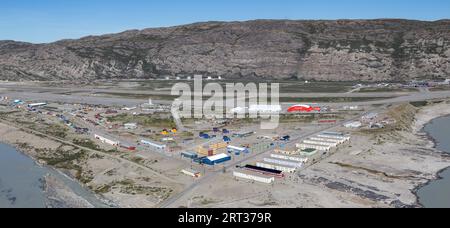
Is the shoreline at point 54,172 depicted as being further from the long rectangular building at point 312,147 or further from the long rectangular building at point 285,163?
the long rectangular building at point 312,147

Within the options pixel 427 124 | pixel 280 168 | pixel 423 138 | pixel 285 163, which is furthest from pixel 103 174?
pixel 427 124

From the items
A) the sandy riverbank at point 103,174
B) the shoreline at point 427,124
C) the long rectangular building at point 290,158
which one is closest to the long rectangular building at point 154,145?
the sandy riverbank at point 103,174

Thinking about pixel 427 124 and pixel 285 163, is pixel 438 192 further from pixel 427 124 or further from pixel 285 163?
pixel 427 124

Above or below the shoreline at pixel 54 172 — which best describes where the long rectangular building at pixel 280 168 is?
above

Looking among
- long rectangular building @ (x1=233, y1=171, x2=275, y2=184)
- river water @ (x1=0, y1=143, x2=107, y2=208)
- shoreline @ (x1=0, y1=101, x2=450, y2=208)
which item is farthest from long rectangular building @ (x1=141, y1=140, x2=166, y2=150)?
long rectangular building @ (x1=233, y1=171, x2=275, y2=184)

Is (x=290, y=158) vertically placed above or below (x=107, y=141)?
below

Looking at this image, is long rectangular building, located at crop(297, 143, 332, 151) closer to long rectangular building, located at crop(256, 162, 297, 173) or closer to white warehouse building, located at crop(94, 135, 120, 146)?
long rectangular building, located at crop(256, 162, 297, 173)

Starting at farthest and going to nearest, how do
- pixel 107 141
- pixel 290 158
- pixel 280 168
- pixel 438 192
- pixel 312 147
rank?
pixel 107 141 < pixel 312 147 < pixel 290 158 < pixel 280 168 < pixel 438 192
